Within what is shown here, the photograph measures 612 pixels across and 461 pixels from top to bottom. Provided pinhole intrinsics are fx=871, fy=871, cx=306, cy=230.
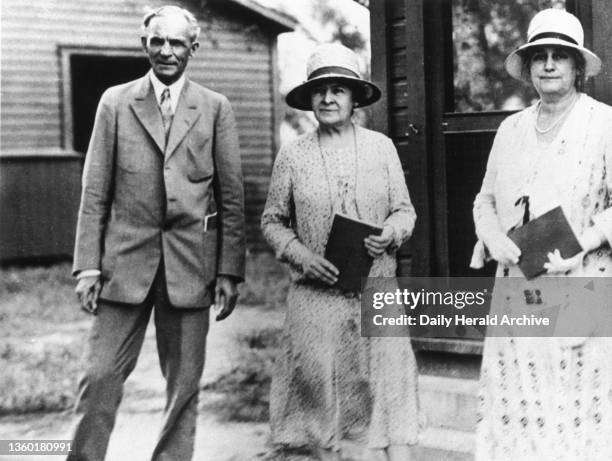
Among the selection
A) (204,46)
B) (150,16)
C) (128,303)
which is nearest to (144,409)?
(128,303)

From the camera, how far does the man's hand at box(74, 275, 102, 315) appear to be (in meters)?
2.76

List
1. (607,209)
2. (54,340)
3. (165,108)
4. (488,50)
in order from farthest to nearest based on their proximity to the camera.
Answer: (54,340)
(488,50)
(165,108)
(607,209)

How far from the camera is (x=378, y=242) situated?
2.73 m

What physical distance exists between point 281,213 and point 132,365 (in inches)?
27.4

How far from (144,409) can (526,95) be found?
2104 mm

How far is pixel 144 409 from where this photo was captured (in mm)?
3848

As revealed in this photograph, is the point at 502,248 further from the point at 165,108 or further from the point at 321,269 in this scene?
the point at 165,108

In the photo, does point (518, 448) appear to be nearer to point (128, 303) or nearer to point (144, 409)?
point (128, 303)

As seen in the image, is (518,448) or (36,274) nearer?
(518,448)

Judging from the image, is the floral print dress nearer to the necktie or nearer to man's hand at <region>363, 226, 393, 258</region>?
man's hand at <region>363, 226, 393, 258</region>

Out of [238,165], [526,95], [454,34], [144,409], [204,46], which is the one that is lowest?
[144,409]

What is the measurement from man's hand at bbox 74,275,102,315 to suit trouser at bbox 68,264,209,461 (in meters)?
0.03

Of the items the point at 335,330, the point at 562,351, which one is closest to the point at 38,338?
the point at 335,330

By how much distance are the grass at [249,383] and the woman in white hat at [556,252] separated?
143 cm
